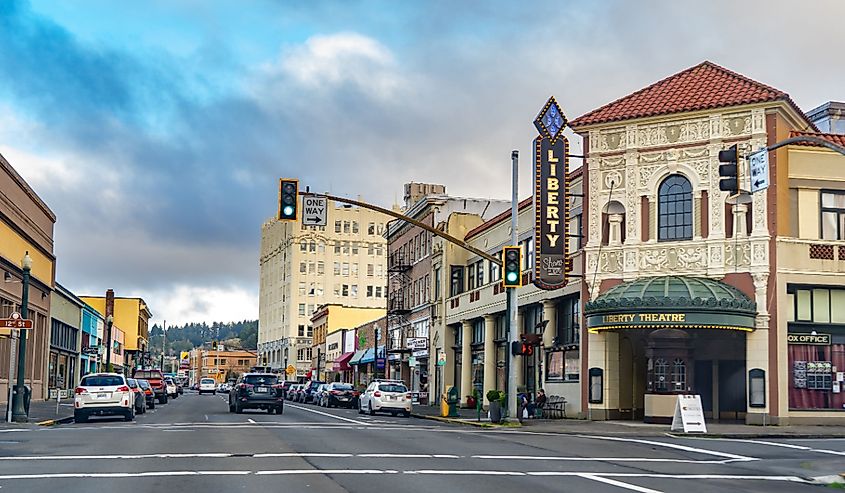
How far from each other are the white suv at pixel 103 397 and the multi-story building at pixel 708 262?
615 inches

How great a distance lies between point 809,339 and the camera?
33750 mm

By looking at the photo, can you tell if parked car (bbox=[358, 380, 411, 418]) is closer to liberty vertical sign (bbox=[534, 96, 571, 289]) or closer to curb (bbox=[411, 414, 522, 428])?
curb (bbox=[411, 414, 522, 428])

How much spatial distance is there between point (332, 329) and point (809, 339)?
77.0 meters

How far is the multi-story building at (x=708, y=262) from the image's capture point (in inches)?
1312

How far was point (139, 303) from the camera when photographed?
11644 centimetres

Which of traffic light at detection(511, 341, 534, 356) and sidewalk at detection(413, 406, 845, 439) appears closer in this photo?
sidewalk at detection(413, 406, 845, 439)

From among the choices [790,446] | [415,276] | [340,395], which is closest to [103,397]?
[790,446]

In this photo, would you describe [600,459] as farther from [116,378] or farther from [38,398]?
[38,398]

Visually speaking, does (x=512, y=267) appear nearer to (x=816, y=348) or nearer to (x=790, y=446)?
(x=790, y=446)

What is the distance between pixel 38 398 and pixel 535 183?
3271cm

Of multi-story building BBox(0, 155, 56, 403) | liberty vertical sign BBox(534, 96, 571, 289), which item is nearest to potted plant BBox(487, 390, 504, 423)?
liberty vertical sign BBox(534, 96, 571, 289)

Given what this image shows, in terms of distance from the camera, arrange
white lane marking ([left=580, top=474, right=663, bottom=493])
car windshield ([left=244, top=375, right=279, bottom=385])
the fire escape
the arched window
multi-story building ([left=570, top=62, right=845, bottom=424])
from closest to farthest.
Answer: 1. white lane marking ([left=580, top=474, right=663, bottom=493])
2. multi-story building ([left=570, top=62, right=845, bottom=424])
3. the arched window
4. car windshield ([left=244, top=375, right=279, bottom=385])
5. the fire escape

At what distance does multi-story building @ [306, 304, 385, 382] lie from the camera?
10102 cm

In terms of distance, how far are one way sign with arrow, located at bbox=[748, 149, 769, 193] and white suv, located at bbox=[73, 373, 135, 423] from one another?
21.8 metres
